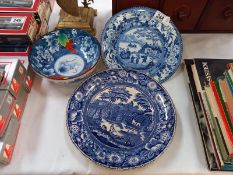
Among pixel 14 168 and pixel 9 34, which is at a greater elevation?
pixel 9 34

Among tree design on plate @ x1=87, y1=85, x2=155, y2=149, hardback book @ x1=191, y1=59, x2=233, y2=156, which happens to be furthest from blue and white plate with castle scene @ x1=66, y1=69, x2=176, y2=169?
hardback book @ x1=191, y1=59, x2=233, y2=156

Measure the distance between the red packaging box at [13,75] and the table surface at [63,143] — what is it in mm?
69

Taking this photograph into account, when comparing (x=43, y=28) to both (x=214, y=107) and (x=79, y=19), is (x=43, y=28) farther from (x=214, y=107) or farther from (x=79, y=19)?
(x=214, y=107)

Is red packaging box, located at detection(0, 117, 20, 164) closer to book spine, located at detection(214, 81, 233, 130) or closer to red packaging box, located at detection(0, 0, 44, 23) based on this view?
red packaging box, located at detection(0, 0, 44, 23)

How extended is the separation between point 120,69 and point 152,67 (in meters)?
0.10

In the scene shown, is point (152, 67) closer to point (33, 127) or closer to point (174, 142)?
point (174, 142)

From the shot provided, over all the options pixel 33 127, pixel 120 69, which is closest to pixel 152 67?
pixel 120 69

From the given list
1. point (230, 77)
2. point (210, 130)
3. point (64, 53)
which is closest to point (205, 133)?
point (210, 130)

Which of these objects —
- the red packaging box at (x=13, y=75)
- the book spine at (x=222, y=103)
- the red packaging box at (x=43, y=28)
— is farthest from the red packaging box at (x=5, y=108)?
the book spine at (x=222, y=103)

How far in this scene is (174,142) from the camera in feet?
1.94

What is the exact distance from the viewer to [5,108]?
0.55 meters

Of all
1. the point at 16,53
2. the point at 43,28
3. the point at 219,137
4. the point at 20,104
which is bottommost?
the point at 219,137

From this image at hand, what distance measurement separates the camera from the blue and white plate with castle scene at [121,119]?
1.81ft

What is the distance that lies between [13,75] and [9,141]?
0.52 feet
